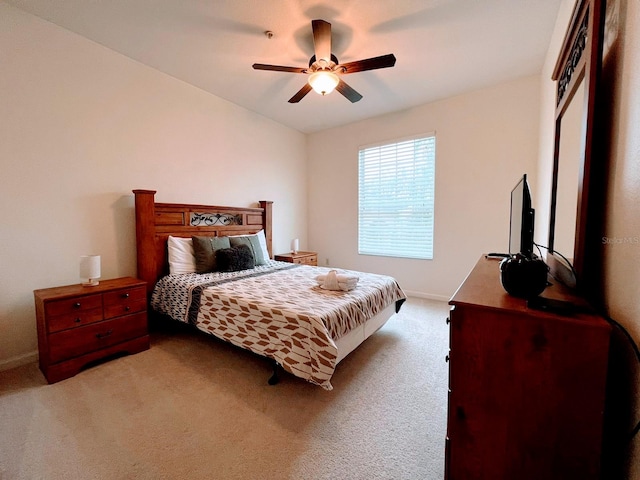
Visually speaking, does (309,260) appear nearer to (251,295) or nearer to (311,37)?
(251,295)

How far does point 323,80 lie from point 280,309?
1.93 metres

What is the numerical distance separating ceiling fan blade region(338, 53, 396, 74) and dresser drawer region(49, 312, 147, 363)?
2837 mm

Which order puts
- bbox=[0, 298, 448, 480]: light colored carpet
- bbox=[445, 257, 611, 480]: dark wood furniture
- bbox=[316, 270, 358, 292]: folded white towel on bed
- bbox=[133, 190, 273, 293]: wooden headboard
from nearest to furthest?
1. bbox=[445, 257, 611, 480]: dark wood furniture
2. bbox=[0, 298, 448, 480]: light colored carpet
3. bbox=[316, 270, 358, 292]: folded white towel on bed
4. bbox=[133, 190, 273, 293]: wooden headboard

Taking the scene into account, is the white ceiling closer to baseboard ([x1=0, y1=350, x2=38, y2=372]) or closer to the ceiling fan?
the ceiling fan

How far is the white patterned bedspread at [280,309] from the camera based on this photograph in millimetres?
1718

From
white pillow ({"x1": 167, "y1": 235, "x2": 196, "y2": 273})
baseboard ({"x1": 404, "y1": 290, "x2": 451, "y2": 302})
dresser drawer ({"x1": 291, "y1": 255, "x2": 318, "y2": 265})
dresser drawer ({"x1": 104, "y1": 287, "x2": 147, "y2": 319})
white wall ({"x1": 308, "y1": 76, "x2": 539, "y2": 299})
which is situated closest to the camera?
dresser drawer ({"x1": 104, "y1": 287, "x2": 147, "y2": 319})

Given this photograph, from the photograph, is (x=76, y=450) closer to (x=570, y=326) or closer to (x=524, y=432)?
(x=524, y=432)

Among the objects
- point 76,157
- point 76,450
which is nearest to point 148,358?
point 76,450

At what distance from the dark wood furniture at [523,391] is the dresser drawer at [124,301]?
101 inches

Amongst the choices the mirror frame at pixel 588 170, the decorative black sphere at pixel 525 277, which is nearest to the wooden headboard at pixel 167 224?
the decorative black sphere at pixel 525 277

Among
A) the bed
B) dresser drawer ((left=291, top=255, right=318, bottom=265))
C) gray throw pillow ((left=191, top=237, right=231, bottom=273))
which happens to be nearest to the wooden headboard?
the bed

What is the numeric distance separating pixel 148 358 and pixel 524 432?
2.63 metres

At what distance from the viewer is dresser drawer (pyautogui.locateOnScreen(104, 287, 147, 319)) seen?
2.19m

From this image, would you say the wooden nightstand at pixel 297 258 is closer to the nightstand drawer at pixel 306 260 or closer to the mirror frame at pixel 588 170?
the nightstand drawer at pixel 306 260
